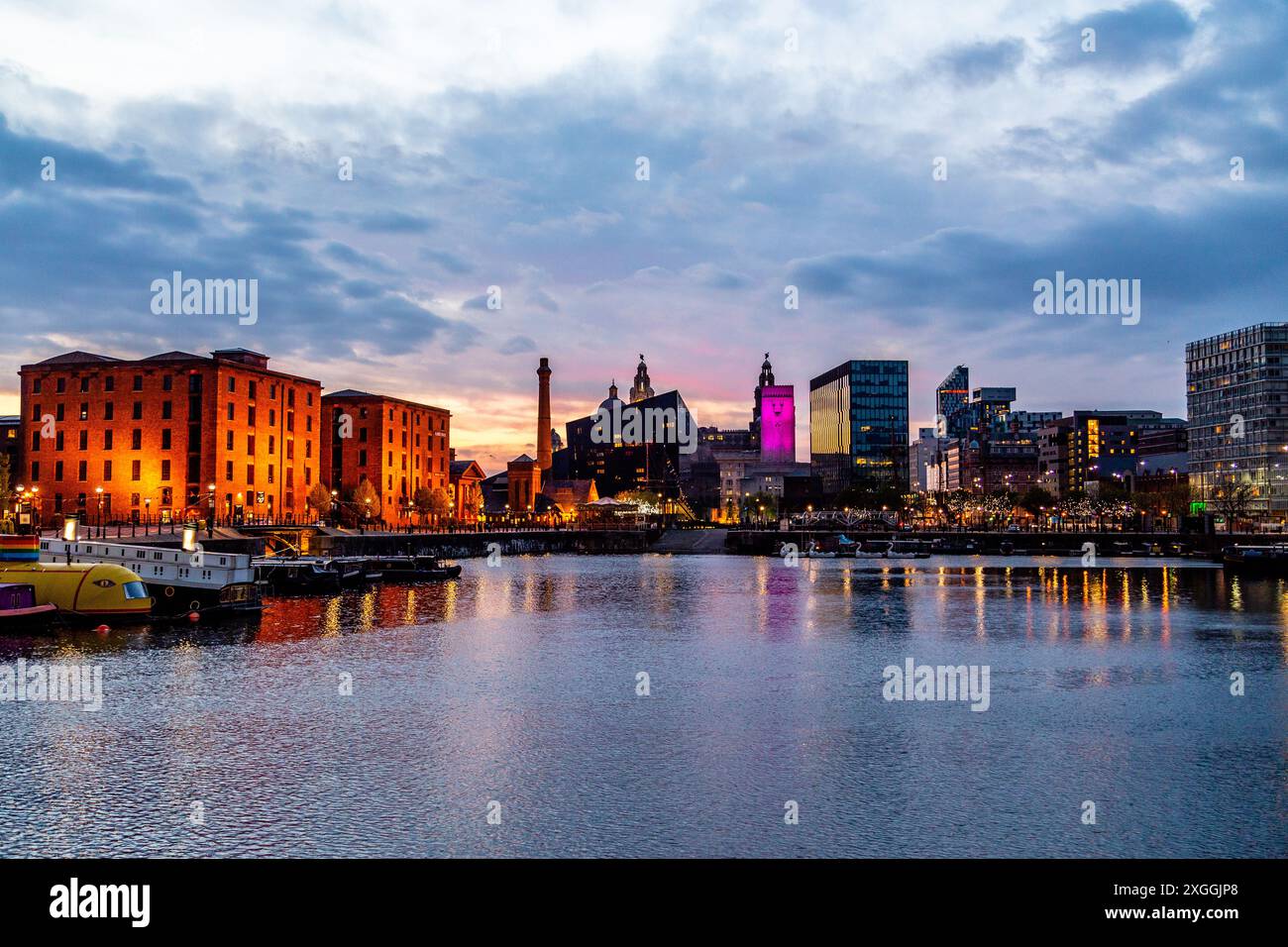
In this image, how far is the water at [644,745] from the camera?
18.8 m

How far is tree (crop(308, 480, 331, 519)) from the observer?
434 ft

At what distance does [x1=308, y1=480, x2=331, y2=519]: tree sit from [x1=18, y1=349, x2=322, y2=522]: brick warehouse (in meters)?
13.5

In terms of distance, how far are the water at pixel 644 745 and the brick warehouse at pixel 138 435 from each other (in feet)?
226

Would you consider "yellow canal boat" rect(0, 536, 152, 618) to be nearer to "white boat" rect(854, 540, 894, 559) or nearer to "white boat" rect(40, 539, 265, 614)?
"white boat" rect(40, 539, 265, 614)

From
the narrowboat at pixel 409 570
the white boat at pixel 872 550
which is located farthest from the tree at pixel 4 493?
the white boat at pixel 872 550

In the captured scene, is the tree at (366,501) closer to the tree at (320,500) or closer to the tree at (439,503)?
the tree at (320,500)

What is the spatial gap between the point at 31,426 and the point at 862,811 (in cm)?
12250

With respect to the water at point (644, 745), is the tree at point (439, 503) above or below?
above

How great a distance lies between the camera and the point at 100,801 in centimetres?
2041

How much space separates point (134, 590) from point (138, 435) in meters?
69.8

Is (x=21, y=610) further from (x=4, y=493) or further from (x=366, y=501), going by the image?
(x=366, y=501)

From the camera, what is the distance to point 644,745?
25.6 metres

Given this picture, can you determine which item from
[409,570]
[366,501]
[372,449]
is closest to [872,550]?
[366,501]
